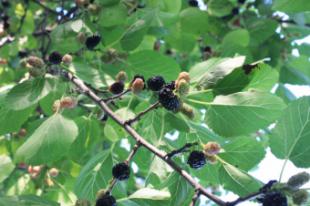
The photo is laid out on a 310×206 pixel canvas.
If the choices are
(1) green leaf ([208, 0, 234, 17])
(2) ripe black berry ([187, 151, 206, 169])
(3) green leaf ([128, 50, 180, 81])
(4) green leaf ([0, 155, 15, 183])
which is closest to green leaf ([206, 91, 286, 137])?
(2) ripe black berry ([187, 151, 206, 169])

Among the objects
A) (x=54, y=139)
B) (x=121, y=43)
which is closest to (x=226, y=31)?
(x=121, y=43)

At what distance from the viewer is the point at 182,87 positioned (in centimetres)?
169

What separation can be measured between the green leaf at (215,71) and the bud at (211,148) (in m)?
0.28

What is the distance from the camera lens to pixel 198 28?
2.95 m

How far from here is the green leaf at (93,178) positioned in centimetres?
189

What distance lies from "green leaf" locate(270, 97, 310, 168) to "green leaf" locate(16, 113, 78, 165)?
0.77 metres

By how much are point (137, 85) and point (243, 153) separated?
507 millimetres

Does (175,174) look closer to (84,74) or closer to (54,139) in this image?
(54,139)

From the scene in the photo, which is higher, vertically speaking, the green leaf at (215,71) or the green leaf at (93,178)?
the green leaf at (215,71)

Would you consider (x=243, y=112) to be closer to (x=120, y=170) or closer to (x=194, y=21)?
(x=120, y=170)

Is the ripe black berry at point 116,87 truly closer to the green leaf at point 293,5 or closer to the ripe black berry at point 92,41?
the ripe black berry at point 92,41

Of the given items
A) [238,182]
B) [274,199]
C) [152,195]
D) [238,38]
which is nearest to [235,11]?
[238,38]

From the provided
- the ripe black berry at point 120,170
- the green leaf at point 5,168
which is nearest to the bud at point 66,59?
the green leaf at point 5,168

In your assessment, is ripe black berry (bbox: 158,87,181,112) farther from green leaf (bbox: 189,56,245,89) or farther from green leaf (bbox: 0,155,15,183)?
green leaf (bbox: 0,155,15,183)
